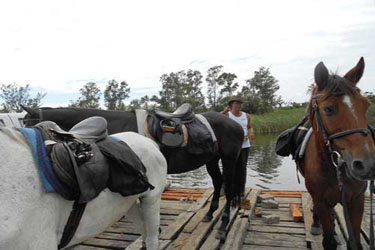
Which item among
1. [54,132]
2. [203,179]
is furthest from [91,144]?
[203,179]

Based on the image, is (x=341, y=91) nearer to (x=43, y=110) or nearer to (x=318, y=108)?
(x=318, y=108)

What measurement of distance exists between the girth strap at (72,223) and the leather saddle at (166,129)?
62.6 inches

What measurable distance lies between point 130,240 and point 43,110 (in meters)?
1.79

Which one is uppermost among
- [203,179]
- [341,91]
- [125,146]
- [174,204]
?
[341,91]

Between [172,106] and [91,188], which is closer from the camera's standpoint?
[91,188]

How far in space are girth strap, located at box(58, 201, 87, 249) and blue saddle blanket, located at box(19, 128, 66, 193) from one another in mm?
158

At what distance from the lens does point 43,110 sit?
262cm

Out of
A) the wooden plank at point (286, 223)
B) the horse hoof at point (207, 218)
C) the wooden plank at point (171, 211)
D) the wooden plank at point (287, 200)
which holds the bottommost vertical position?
the wooden plank at point (287, 200)

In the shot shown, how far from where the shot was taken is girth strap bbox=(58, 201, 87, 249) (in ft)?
4.71

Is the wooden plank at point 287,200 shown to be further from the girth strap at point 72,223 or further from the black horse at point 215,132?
the girth strap at point 72,223

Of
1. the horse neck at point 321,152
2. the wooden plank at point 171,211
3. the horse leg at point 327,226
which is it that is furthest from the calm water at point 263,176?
the horse neck at point 321,152

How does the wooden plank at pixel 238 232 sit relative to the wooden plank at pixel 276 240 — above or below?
above

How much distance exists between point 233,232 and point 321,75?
2.05 m

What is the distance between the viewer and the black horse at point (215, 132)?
270 centimetres
